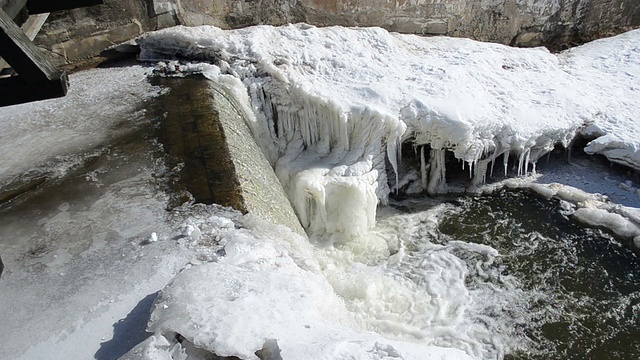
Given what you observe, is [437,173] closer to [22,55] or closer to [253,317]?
[253,317]

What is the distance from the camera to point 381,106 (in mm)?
5078

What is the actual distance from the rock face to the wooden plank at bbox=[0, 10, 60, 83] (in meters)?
3.97

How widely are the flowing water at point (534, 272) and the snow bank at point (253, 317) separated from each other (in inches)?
64.1

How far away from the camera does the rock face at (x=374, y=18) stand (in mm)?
5719

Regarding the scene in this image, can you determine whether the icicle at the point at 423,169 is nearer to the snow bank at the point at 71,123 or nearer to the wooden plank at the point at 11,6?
the snow bank at the point at 71,123

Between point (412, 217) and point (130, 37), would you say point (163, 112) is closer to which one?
point (130, 37)

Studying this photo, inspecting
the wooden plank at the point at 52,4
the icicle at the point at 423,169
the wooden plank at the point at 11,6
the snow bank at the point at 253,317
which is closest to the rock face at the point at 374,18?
the icicle at the point at 423,169

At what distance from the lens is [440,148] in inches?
204

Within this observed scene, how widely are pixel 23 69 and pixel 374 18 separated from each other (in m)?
5.25

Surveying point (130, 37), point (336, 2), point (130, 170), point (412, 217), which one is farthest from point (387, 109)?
point (130, 37)

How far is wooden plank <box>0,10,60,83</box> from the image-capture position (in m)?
→ 2.02

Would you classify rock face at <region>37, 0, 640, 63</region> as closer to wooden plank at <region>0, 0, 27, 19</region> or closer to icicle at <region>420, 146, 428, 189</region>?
icicle at <region>420, 146, 428, 189</region>

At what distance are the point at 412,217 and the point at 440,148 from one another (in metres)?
0.80

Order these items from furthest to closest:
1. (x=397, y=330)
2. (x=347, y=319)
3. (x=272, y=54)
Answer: (x=272, y=54) → (x=397, y=330) → (x=347, y=319)
